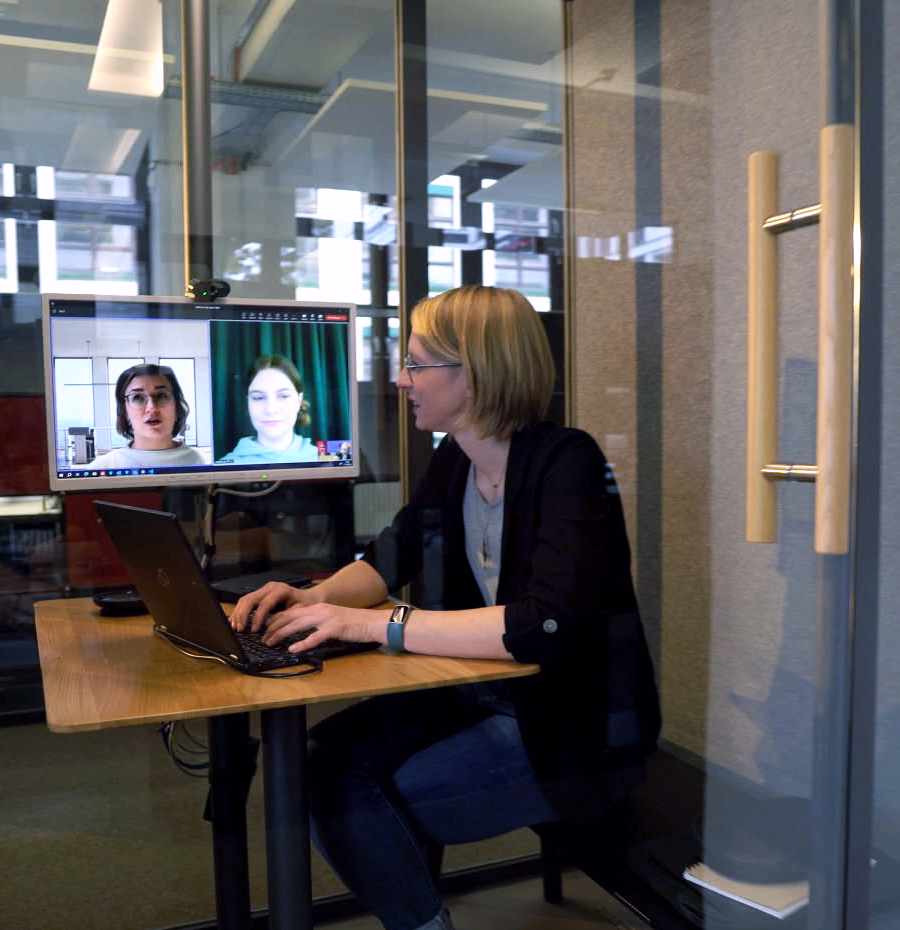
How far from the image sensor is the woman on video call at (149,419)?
174cm

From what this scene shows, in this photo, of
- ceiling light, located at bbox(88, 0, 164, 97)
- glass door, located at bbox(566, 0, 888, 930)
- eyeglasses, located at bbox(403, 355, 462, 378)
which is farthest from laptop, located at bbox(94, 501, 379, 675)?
ceiling light, located at bbox(88, 0, 164, 97)

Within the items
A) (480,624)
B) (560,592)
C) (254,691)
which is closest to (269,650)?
(254,691)

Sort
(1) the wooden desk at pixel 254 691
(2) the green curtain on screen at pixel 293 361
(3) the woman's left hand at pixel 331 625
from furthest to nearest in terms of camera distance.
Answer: (2) the green curtain on screen at pixel 293 361
(3) the woman's left hand at pixel 331 625
(1) the wooden desk at pixel 254 691

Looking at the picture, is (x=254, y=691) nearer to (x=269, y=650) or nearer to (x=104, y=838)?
(x=269, y=650)

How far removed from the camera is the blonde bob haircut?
1.59m

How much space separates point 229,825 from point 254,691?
586 millimetres

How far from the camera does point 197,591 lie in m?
1.21

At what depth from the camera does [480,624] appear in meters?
1.30

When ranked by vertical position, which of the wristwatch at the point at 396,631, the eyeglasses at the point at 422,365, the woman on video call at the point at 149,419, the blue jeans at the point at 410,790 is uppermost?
the eyeglasses at the point at 422,365

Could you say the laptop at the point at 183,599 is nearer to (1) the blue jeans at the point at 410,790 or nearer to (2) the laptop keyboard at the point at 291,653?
(2) the laptop keyboard at the point at 291,653

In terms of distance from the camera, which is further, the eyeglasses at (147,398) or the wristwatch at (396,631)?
the eyeglasses at (147,398)

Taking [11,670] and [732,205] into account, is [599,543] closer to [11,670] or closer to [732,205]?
[732,205]

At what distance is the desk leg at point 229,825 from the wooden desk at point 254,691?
101mm

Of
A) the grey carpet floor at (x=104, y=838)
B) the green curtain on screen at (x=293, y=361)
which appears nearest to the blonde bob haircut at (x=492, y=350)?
the green curtain on screen at (x=293, y=361)
